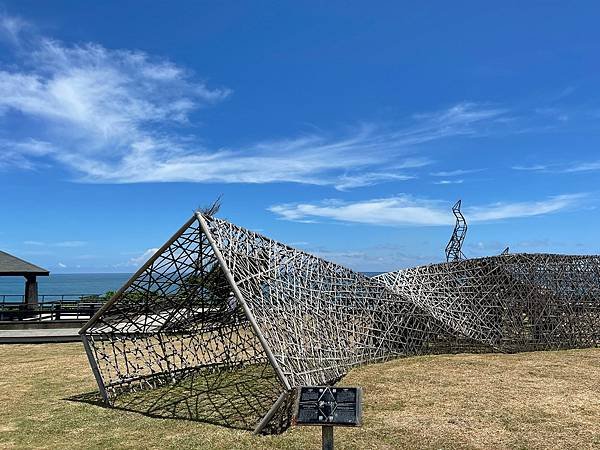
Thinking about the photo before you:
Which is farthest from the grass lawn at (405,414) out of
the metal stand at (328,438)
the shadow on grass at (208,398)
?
the metal stand at (328,438)

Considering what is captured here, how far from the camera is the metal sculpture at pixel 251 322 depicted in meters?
7.61

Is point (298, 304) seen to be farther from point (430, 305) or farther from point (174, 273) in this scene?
point (430, 305)

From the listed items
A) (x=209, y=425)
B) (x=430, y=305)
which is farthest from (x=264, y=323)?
(x=430, y=305)

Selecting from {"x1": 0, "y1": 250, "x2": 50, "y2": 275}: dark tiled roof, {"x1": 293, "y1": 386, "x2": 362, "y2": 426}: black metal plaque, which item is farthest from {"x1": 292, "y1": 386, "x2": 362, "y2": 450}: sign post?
{"x1": 0, "y1": 250, "x2": 50, "y2": 275}: dark tiled roof

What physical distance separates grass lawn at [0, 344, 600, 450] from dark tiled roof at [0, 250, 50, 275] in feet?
30.4

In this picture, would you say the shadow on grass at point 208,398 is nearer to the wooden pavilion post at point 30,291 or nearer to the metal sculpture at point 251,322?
the metal sculpture at point 251,322

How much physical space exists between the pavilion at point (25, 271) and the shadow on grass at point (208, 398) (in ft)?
39.5

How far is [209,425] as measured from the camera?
23.3 feet

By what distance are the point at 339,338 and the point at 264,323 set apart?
2961mm

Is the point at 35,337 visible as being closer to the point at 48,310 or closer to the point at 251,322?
the point at 48,310

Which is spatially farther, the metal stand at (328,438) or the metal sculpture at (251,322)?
the metal sculpture at (251,322)

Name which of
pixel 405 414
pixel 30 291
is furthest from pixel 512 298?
pixel 30 291

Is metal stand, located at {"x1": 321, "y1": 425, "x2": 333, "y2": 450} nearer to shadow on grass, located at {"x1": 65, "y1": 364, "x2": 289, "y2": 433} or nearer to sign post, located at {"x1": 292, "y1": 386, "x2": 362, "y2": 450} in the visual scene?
sign post, located at {"x1": 292, "y1": 386, "x2": 362, "y2": 450}

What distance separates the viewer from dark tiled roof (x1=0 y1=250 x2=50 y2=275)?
19.5 m
